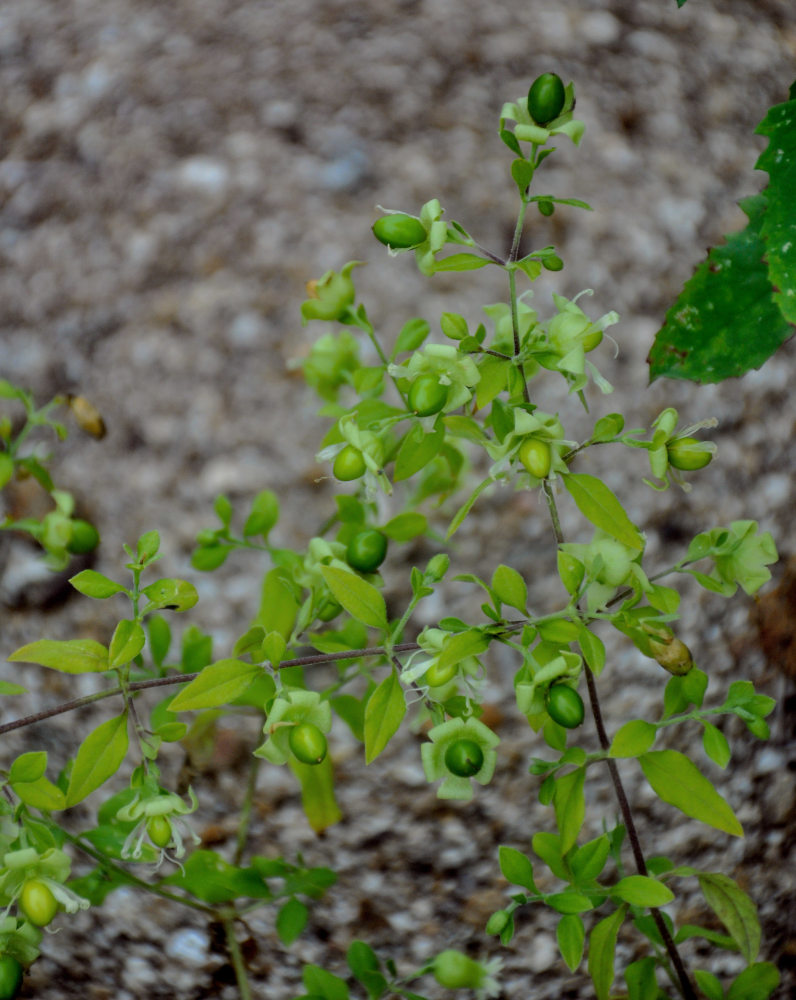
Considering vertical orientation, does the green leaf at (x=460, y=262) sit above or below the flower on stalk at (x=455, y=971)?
above

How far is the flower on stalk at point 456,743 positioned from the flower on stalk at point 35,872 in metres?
0.27

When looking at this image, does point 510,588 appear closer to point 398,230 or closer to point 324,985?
point 398,230

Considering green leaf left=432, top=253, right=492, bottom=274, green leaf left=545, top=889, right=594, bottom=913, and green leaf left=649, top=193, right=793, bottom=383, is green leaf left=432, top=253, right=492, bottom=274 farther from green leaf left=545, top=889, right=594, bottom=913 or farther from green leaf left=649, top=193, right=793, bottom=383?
green leaf left=545, top=889, right=594, bottom=913

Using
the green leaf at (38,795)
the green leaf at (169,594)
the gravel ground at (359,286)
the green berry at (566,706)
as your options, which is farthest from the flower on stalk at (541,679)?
the gravel ground at (359,286)

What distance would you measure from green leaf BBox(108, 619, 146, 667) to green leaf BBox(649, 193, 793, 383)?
537 mm

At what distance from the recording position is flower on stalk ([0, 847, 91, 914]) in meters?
0.63

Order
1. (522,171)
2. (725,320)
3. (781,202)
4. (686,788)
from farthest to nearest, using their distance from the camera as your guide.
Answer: (725,320)
(781,202)
(686,788)
(522,171)

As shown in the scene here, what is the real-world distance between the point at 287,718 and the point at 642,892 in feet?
1.00

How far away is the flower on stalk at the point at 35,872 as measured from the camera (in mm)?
626

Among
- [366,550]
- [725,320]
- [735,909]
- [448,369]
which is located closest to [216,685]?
[366,550]

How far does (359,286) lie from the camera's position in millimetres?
1113

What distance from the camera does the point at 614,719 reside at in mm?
1051

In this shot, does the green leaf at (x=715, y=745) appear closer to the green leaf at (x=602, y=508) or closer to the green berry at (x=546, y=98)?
the green leaf at (x=602, y=508)

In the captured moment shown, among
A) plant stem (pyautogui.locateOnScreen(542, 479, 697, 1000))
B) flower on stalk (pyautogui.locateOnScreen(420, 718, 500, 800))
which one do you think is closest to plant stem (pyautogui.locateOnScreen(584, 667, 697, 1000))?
plant stem (pyautogui.locateOnScreen(542, 479, 697, 1000))
